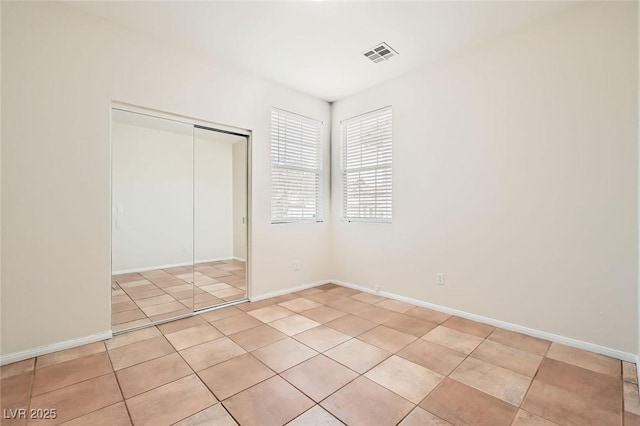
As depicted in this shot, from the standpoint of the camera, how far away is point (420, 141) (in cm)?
346

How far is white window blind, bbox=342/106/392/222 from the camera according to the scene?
3.83m

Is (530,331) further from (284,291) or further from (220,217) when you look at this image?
(220,217)

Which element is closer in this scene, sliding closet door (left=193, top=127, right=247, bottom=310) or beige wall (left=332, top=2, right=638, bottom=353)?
beige wall (left=332, top=2, right=638, bottom=353)

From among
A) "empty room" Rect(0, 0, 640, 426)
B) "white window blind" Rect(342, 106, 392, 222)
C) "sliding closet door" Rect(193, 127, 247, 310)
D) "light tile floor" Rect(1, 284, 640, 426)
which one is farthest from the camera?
"white window blind" Rect(342, 106, 392, 222)

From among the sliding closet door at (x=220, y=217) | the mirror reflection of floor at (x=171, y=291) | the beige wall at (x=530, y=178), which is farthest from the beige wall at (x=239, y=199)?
the beige wall at (x=530, y=178)

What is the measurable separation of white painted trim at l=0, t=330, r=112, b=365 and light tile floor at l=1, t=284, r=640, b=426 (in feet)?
0.22

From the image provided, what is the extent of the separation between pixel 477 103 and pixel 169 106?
3.18 m

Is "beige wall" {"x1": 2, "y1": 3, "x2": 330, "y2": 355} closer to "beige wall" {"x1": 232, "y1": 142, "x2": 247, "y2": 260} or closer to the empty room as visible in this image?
the empty room

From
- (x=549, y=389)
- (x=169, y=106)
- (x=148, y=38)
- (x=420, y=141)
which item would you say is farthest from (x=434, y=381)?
(x=148, y=38)

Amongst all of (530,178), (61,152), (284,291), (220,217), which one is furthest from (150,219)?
(530,178)

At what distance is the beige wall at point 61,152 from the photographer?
2.20 m

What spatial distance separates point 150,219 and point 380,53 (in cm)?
332

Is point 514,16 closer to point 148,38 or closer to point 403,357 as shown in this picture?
point 403,357

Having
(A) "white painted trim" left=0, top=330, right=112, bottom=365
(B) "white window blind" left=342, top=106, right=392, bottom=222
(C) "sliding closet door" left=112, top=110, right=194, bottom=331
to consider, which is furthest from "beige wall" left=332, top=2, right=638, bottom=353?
(A) "white painted trim" left=0, top=330, right=112, bottom=365
